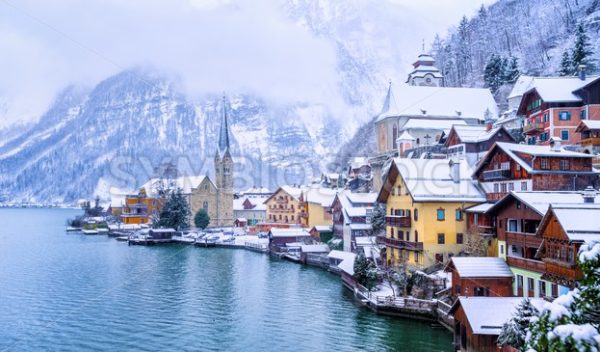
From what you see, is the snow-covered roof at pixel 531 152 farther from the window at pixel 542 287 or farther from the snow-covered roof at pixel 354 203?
the snow-covered roof at pixel 354 203

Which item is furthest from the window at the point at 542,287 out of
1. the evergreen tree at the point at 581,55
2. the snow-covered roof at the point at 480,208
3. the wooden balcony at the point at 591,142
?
the evergreen tree at the point at 581,55

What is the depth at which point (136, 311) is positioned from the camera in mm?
34844

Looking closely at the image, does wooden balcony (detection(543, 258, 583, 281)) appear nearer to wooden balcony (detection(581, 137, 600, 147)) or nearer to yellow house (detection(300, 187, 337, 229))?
wooden balcony (detection(581, 137, 600, 147))

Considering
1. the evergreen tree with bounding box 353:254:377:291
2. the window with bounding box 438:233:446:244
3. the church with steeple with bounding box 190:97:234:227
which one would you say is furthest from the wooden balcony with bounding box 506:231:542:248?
the church with steeple with bounding box 190:97:234:227

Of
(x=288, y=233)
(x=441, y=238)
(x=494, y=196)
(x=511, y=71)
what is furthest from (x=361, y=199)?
(x=511, y=71)

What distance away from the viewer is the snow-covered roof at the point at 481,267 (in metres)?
28.7

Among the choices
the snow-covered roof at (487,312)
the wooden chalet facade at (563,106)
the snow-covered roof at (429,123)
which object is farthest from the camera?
the snow-covered roof at (429,123)

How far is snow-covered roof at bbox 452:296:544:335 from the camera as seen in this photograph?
69.9ft

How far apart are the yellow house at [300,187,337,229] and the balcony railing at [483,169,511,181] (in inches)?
1384

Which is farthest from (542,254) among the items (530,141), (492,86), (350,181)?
(492,86)

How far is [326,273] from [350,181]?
3795 centimetres

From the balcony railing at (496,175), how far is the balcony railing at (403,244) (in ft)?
23.2

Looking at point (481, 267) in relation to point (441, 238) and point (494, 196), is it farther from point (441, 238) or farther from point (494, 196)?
point (441, 238)

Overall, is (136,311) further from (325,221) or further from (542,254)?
(325,221)
